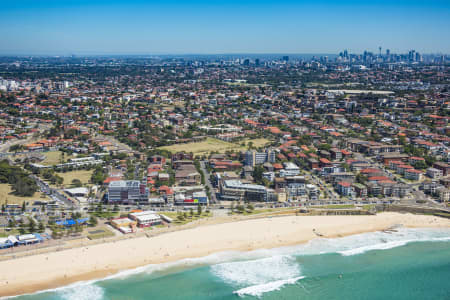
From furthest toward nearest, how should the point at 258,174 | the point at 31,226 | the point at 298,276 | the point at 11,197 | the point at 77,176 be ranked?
the point at 77,176 < the point at 258,174 < the point at 11,197 < the point at 31,226 < the point at 298,276

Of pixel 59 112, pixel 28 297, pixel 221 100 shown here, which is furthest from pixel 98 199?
pixel 221 100

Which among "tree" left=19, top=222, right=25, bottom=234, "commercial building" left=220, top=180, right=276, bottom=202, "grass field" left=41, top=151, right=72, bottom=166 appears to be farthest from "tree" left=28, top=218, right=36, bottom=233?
"grass field" left=41, top=151, right=72, bottom=166

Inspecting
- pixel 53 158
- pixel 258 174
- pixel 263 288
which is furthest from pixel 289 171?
pixel 53 158

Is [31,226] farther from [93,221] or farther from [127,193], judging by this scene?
[127,193]

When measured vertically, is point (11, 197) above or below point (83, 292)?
above

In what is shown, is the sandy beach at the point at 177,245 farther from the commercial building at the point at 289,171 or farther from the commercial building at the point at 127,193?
the commercial building at the point at 289,171

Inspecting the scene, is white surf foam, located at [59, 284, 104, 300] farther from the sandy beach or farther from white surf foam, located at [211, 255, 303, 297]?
white surf foam, located at [211, 255, 303, 297]

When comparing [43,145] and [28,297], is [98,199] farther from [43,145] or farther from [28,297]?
[43,145]
